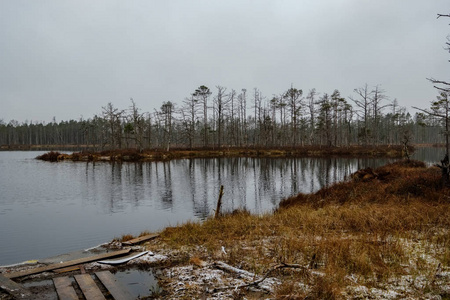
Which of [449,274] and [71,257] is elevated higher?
[449,274]

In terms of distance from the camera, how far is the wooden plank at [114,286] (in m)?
5.45

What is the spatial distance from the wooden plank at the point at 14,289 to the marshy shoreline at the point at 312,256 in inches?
27.5

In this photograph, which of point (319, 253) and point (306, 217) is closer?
point (319, 253)

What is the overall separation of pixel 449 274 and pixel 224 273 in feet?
13.6

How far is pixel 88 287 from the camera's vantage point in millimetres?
5797

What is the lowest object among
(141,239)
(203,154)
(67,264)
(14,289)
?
(141,239)

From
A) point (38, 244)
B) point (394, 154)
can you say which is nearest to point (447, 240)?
point (38, 244)

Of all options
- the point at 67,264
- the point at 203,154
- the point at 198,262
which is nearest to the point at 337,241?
the point at 198,262

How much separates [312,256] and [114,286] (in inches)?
161

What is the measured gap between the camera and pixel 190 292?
5.35m

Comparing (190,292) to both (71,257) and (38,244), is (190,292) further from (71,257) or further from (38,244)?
(38,244)

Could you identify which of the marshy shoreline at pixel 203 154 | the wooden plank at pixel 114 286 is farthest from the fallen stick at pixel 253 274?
the marshy shoreline at pixel 203 154

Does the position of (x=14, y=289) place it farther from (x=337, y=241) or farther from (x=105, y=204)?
(x=105, y=204)

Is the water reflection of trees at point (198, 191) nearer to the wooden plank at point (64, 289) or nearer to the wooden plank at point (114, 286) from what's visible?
the wooden plank at point (114, 286)
